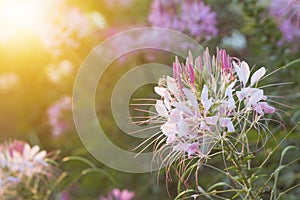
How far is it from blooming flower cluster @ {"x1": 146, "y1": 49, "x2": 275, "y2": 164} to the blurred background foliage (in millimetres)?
503

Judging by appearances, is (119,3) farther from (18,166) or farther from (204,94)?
(204,94)

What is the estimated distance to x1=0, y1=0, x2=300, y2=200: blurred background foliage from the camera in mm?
1527

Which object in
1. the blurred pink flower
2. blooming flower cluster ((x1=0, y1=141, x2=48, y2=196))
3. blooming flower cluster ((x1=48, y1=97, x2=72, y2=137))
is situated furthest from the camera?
the blurred pink flower

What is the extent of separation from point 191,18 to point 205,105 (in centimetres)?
88

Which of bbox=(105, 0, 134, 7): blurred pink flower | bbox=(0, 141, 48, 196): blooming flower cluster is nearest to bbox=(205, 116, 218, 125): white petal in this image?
bbox=(0, 141, 48, 196): blooming flower cluster

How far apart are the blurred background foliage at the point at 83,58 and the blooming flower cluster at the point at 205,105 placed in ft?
1.65

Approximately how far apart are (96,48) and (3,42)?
0.49m

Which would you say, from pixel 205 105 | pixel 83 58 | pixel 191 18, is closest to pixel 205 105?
pixel 205 105

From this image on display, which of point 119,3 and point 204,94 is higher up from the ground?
point 119,3

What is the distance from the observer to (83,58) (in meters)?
2.08

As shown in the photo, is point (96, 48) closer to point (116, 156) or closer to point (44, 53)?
point (44, 53)

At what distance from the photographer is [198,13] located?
1.64 metres

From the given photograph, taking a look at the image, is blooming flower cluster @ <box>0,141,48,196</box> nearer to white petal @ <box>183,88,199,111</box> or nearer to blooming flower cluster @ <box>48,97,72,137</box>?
white petal @ <box>183,88,199,111</box>

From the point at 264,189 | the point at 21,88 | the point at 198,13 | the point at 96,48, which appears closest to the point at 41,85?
the point at 21,88
